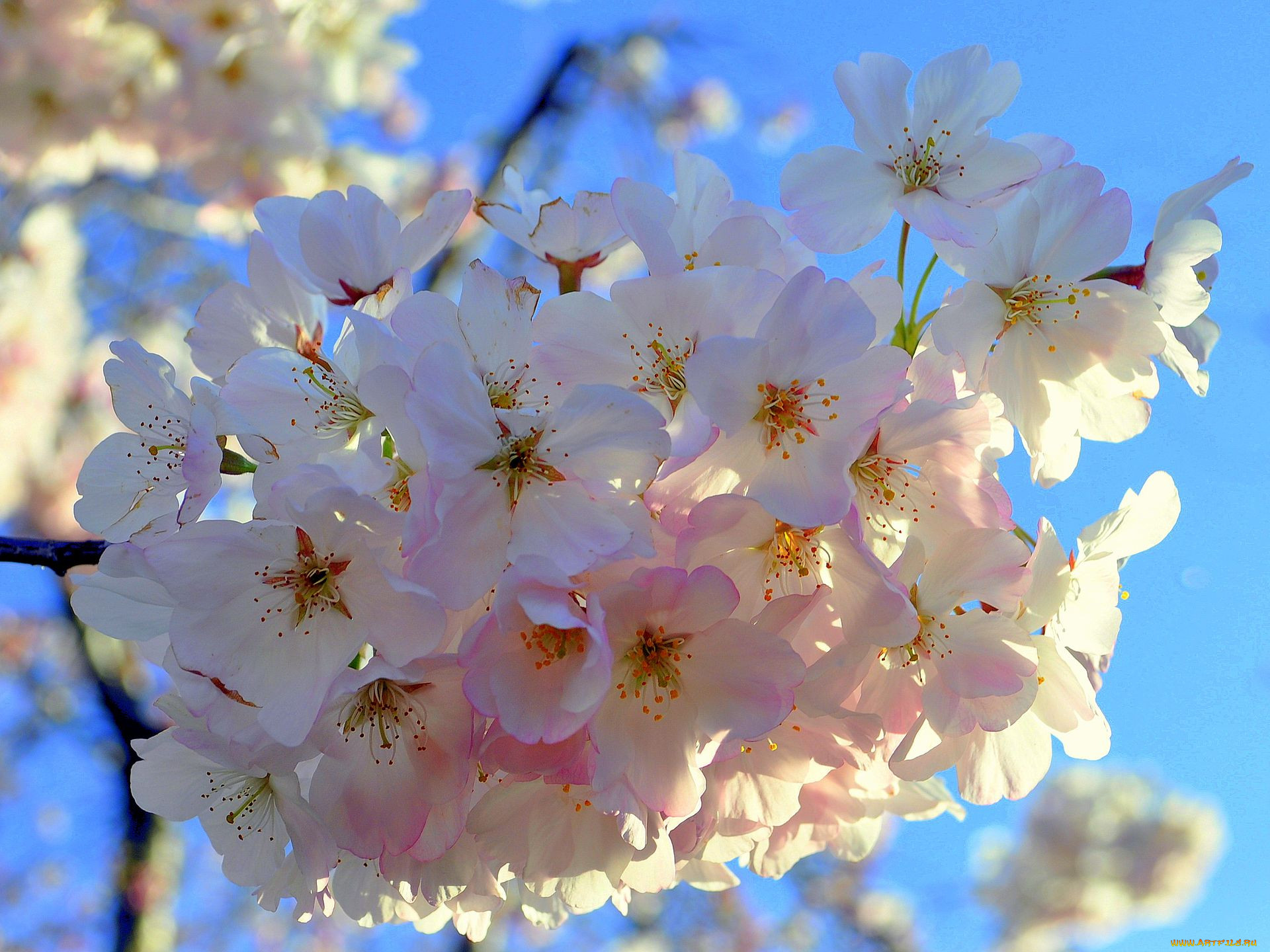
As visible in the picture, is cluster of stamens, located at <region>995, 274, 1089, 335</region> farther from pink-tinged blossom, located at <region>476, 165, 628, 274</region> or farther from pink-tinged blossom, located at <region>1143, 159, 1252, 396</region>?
pink-tinged blossom, located at <region>476, 165, 628, 274</region>

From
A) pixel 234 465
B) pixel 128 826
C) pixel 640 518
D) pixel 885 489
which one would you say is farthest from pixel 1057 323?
pixel 128 826

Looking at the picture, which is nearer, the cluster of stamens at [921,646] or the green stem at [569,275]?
the cluster of stamens at [921,646]

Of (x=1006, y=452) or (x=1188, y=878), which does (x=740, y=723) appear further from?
(x=1188, y=878)

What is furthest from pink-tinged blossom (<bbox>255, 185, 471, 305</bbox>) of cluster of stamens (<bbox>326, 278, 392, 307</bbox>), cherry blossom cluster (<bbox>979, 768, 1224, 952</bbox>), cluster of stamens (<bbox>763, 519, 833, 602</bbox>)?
cherry blossom cluster (<bbox>979, 768, 1224, 952</bbox>)

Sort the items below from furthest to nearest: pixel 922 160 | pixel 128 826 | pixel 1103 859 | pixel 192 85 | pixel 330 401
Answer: pixel 1103 859, pixel 128 826, pixel 192 85, pixel 922 160, pixel 330 401

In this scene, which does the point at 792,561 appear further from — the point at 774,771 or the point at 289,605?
the point at 289,605

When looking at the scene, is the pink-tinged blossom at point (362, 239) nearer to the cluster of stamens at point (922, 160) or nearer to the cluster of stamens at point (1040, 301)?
the cluster of stamens at point (922, 160)

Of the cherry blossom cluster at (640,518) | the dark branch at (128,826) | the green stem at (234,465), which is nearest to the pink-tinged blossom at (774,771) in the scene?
the cherry blossom cluster at (640,518)
